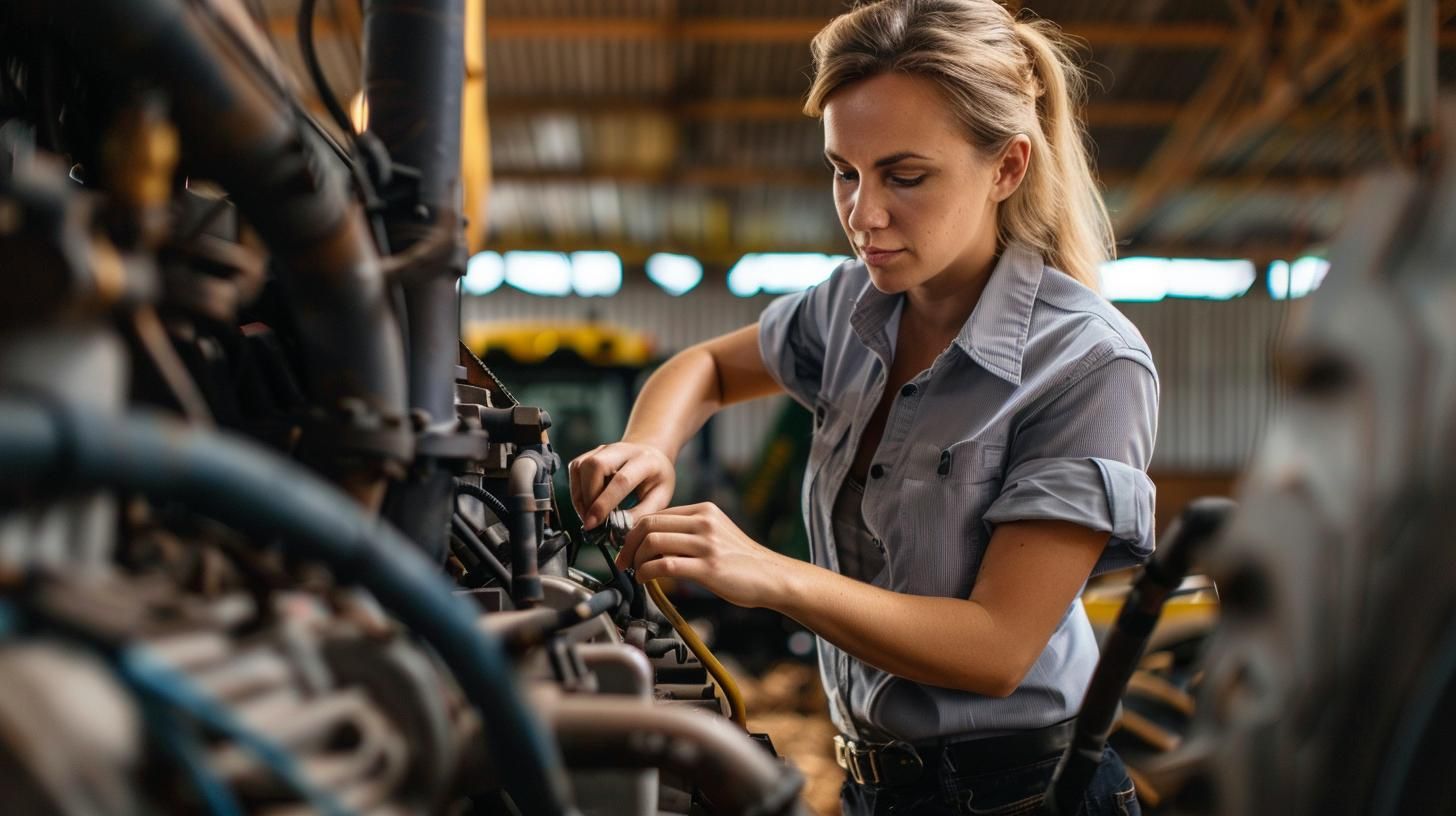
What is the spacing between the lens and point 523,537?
0.80 m

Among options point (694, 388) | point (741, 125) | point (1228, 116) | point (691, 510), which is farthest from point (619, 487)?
point (741, 125)

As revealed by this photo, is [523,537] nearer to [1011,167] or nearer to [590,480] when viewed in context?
[590,480]

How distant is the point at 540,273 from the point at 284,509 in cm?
923

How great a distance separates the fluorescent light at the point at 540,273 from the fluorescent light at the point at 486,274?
2.7 inches

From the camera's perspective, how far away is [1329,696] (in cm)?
45

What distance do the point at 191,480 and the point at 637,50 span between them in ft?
20.9

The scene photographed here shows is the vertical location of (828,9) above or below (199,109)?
above

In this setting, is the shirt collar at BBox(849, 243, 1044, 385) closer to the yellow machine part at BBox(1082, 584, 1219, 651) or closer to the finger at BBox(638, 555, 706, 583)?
the yellow machine part at BBox(1082, 584, 1219, 651)

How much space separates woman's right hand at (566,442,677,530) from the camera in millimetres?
1106

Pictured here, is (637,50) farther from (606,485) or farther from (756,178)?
(606,485)

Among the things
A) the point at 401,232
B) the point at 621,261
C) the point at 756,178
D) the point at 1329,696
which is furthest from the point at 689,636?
the point at 621,261

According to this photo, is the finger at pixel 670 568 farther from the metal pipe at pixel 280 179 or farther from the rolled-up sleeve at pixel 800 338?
the rolled-up sleeve at pixel 800 338

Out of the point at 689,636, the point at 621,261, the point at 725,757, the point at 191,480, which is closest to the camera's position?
the point at 191,480

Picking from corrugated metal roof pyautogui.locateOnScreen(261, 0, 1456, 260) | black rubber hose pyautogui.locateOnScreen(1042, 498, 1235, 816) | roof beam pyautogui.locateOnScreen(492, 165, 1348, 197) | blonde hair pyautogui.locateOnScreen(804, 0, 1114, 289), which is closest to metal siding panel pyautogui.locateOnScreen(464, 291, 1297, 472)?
corrugated metal roof pyautogui.locateOnScreen(261, 0, 1456, 260)
